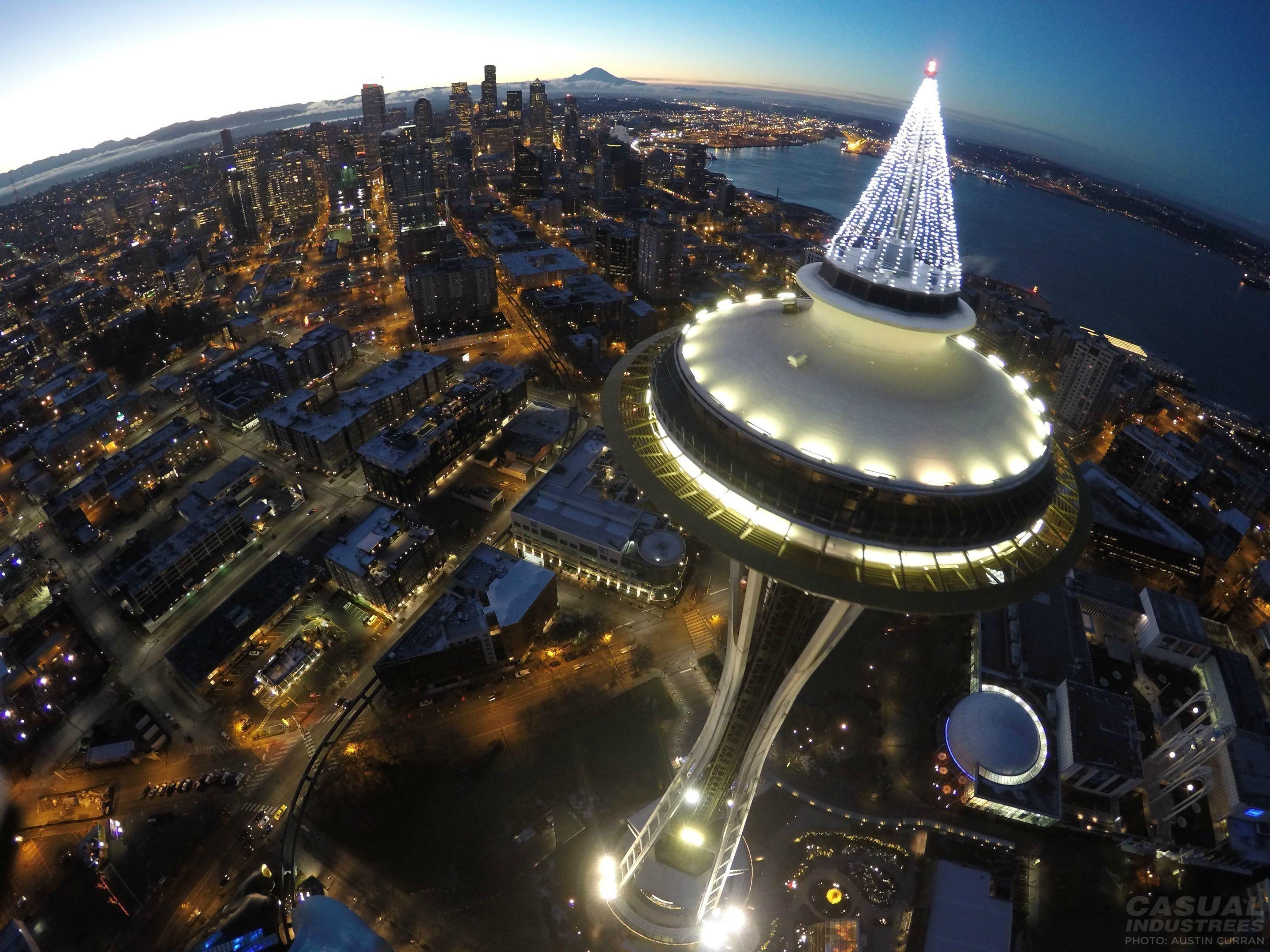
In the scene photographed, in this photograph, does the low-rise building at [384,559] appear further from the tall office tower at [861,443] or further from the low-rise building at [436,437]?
the tall office tower at [861,443]

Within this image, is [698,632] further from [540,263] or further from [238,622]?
[540,263]

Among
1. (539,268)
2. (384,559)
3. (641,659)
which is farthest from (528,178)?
(641,659)

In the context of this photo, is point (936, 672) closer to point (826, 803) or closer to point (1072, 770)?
point (1072, 770)

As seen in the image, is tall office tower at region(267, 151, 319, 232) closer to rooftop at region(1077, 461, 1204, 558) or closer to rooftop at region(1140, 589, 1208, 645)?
rooftop at region(1077, 461, 1204, 558)

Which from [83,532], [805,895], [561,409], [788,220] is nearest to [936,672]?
[805,895]

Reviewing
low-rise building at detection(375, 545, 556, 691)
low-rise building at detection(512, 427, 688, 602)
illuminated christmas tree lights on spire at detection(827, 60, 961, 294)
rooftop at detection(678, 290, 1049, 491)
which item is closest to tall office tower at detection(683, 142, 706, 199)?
low-rise building at detection(512, 427, 688, 602)

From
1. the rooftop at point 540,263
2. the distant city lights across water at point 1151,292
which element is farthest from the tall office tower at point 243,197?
the distant city lights across water at point 1151,292

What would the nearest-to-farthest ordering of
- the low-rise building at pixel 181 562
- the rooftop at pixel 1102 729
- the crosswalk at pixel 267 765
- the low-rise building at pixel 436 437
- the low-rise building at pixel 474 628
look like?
1. the rooftop at pixel 1102 729
2. the crosswalk at pixel 267 765
3. the low-rise building at pixel 474 628
4. the low-rise building at pixel 181 562
5. the low-rise building at pixel 436 437
